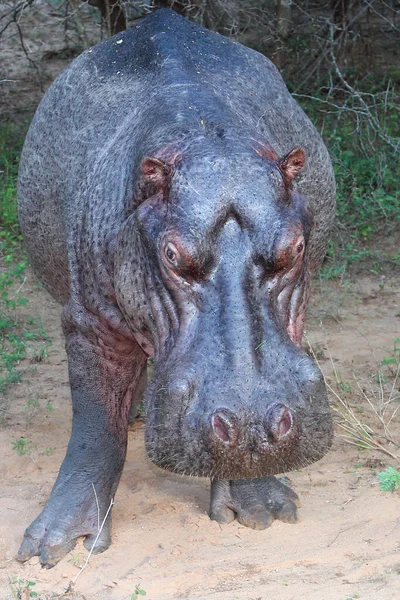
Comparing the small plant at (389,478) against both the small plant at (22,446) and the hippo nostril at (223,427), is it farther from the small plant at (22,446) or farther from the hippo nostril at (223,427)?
the small plant at (22,446)

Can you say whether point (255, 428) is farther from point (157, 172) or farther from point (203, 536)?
point (203, 536)

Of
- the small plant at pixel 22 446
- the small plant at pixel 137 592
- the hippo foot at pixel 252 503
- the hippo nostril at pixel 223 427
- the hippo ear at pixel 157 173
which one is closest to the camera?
the hippo nostril at pixel 223 427

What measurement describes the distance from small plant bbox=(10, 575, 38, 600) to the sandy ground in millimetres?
38

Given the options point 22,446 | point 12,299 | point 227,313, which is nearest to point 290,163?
point 227,313

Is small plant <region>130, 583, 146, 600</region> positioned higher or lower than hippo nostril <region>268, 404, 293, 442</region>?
lower

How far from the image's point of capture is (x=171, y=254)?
3455 millimetres

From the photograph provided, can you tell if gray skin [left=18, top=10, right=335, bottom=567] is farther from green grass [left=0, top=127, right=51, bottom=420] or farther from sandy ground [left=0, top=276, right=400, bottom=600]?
green grass [left=0, top=127, right=51, bottom=420]

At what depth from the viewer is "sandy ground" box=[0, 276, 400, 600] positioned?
12.6 ft

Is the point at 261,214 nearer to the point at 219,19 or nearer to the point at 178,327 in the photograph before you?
the point at 178,327

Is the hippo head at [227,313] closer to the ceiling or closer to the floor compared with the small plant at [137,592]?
closer to the ceiling

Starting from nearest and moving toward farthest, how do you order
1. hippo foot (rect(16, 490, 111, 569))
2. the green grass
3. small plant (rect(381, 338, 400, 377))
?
hippo foot (rect(16, 490, 111, 569)) < small plant (rect(381, 338, 400, 377)) < the green grass

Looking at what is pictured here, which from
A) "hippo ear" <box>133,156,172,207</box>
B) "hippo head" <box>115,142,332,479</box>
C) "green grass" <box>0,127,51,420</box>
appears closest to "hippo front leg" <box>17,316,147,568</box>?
"hippo head" <box>115,142,332,479</box>

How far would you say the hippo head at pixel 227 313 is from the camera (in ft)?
10.6

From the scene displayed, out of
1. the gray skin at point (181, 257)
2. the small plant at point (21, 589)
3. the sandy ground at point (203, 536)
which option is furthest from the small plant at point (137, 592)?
the gray skin at point (181, 257)
